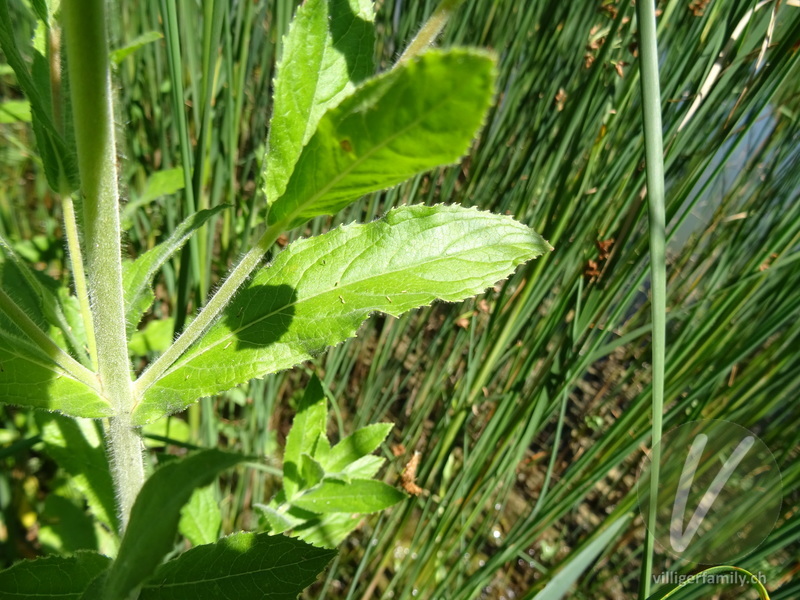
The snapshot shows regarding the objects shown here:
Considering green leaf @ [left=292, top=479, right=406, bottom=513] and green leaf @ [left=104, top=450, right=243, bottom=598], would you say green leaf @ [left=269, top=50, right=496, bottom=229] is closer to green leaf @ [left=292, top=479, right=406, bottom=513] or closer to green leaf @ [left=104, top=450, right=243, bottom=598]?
green leaf @ [left=104, top=450, right=243, bottom=598]

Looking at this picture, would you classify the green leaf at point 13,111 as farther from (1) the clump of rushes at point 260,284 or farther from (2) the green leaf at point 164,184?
(1) the clump of rushes at point 260,284

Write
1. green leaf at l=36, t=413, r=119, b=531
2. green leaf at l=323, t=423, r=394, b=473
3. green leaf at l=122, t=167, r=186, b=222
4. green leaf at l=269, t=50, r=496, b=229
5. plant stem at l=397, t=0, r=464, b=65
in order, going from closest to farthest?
green leaf at l=269, t=50, r=496, b=229 → plant stem at l=397, t=0, r=464, b=65 → green leaf at l=36, t=413, r=119, b=531 → green leaf at l=323, t=423, r=394, b=473 → green leaf at l=122, t=167, r=186, b=222

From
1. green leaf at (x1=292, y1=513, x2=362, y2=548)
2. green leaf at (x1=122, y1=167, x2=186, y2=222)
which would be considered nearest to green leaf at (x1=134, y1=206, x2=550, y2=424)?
green leaf at (x1=292, y1=513, x2=362, y2=548)

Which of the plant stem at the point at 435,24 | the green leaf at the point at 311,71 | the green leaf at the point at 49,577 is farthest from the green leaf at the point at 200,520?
the plant stem at the point at 435,24

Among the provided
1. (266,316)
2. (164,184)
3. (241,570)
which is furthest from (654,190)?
(164,184)

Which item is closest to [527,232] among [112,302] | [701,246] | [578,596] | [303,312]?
[303,312]

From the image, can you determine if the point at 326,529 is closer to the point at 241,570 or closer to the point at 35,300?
the point at 241,570

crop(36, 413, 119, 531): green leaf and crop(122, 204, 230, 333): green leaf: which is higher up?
crop(122, 204, 230, 333): green leaf
